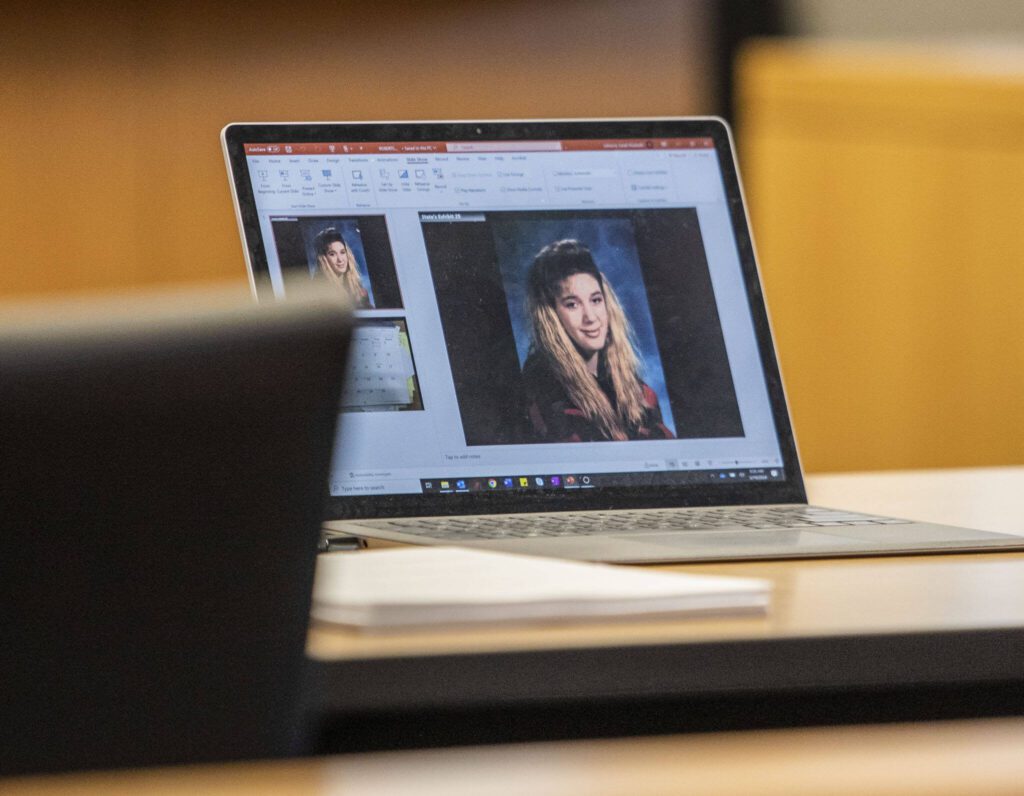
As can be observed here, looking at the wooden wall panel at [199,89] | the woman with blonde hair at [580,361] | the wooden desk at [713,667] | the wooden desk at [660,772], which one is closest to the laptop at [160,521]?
the wooden desk at [713,667]

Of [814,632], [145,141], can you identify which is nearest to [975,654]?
[814,632]

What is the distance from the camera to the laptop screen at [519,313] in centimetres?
100

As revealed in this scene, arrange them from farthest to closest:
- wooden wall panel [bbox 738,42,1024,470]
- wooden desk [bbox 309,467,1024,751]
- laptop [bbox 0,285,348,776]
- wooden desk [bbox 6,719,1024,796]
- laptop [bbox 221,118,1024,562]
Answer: wooden wall panel [bbox 738,42,1024,470]
laptop [bbox 221,118,1024,562]
wooden desk [bbox 309,467,1024,751]
laptop [bbox 0,285,348,776]
wooden desk [bbox 6,719,1024,796]

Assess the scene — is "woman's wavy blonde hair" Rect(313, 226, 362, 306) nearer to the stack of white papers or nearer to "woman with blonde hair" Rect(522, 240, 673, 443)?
"woman with blonde hair" Rect(522, 240, 673, 443)

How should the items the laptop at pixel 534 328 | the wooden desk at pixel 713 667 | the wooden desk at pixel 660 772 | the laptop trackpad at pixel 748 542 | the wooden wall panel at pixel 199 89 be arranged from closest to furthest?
the wooden desk at pixel 660 772, the wooden desk at pixel 713 667, the laptop trackpad at pixel 748 542, the laptop at pixel 534 328, the wooden wall panel at pixel 199 89

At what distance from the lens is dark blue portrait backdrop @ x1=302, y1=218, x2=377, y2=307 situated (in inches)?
40.1

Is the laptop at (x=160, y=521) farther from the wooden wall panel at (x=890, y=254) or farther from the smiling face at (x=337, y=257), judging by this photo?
the wooden wall panel at (x=890, y=254)

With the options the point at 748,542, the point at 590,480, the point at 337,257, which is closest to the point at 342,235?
the point at 337,257

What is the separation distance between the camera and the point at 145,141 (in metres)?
2.79

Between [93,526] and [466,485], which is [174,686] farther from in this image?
[466,485]

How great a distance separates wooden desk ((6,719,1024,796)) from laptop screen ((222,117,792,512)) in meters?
0.72

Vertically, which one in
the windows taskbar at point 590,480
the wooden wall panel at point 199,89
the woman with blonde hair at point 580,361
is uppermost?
the wooden wall panel at point 199,89

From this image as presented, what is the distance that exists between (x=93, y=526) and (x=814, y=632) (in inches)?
12.6

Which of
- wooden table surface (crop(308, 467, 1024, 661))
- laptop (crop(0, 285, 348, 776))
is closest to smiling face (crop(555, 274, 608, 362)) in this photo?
wooden table surface (crop(308, 467, 1024, 661))
